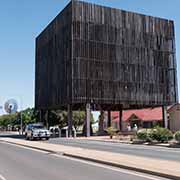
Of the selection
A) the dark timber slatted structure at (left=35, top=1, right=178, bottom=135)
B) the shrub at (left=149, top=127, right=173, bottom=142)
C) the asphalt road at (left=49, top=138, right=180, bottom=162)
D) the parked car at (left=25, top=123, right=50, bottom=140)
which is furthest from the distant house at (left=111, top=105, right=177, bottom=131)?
the asphalt road at (left=49, top=138, right=180, bottom=162)

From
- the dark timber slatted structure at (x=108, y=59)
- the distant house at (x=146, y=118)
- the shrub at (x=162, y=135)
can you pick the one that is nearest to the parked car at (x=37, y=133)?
the dark timber slatted structure at (x=108, y=59)

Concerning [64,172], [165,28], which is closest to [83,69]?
[165,28]

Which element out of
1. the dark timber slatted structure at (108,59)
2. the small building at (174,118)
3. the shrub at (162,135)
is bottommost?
the shrub at (162,135)

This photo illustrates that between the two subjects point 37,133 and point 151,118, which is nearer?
point 37,133

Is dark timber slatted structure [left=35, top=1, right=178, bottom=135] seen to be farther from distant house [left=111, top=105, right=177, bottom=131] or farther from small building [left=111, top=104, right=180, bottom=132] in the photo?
distant house [left=111, top=105, right=177, bottom=131]

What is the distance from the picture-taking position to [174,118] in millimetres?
66125

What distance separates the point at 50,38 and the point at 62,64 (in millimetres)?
9341

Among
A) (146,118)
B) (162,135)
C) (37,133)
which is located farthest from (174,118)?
(162,135)

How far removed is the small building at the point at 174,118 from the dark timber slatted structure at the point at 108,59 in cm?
156

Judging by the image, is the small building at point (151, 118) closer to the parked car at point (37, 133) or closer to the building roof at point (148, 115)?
the building roof at point (148, 115)

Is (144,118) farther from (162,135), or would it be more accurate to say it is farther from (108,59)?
(162,135)

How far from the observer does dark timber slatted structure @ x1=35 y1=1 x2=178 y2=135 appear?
58.0m

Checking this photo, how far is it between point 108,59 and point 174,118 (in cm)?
1571

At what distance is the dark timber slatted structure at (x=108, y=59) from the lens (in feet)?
190
